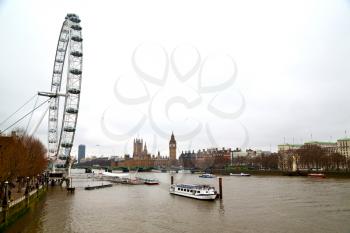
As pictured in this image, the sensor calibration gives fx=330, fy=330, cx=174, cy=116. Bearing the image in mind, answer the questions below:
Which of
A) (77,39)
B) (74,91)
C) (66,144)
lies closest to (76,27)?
(77,39)

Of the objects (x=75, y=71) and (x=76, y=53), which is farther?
(x=75, y=71)

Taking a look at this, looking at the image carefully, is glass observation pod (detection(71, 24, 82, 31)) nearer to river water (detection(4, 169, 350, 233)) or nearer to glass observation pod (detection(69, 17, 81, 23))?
glass observation pod (detection(69, 17, 81, 23))

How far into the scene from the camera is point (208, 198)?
109 feet

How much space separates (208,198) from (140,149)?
151m

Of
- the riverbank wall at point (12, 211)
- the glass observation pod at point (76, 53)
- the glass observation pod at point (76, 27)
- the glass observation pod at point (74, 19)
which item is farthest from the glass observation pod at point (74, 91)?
the riverbank wall at point (12, 211)

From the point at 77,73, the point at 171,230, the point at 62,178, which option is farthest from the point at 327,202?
the point at 62,178

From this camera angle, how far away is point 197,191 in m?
35.1

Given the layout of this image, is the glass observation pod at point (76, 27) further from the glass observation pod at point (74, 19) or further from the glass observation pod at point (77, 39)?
the glass observation pod at point (77, 39)

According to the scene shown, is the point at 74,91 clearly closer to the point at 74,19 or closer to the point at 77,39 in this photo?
the point at 77,39

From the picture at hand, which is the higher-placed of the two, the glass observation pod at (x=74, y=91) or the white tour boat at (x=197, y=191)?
the glass observation pod at (x=74, y=91)

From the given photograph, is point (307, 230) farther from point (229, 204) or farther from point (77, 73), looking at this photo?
point (77, 73)

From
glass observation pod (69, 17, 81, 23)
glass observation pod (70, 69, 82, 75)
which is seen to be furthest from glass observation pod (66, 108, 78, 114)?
glass observation pod (69, 17, 81, 23)

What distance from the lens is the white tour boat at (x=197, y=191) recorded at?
33.4m

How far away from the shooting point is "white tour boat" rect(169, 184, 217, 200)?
33412mm
